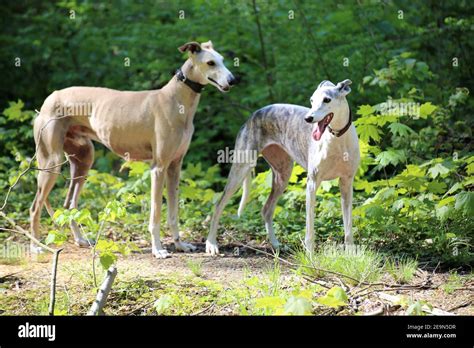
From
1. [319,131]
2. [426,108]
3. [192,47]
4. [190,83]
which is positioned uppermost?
[192,47]

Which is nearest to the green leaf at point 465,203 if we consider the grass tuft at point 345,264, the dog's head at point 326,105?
the grass tuft at point 345,264

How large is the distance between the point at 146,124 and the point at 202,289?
1.99m

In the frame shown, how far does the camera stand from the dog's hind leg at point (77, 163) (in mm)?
7910

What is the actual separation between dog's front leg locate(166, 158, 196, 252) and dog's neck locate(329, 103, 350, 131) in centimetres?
192

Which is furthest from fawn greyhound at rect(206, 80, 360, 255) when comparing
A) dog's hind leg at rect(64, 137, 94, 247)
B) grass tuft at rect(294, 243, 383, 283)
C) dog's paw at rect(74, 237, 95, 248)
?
dog's hind leg at rect(64, 137, 94, 247)

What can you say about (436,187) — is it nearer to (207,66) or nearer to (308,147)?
(308,147)

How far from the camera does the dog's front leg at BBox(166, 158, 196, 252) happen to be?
7.46 m

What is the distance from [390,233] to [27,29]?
761 centimetres

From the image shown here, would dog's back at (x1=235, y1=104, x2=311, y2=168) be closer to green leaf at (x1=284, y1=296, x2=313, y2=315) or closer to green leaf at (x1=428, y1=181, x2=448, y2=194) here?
green leaf at (x1=428, y1=181, x2=448, y2=194)

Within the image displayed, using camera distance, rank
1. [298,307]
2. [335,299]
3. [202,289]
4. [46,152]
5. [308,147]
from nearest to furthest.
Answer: [298,307] < [335,299] < [202,289] < [308,147] < [46,152]

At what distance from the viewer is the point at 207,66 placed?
706 centimetres

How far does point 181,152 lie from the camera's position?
24.2 ft

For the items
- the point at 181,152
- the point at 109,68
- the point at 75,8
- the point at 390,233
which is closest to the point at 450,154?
the point at 390,233

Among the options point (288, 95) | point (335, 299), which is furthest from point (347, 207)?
point (288, 95)
